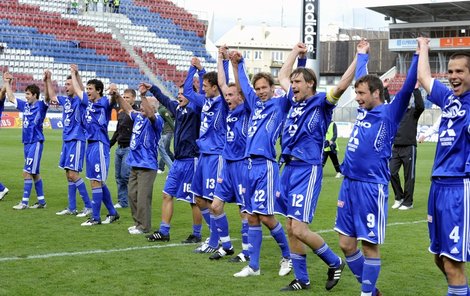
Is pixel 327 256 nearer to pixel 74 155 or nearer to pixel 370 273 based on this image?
pixel 370 273

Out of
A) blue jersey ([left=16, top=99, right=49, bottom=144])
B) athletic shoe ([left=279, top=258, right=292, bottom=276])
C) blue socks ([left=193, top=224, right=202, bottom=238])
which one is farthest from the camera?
blue jersey ([left=16, top=99, right=49, bottom=144])

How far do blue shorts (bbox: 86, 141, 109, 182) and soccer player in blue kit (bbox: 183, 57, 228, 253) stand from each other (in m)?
2.80

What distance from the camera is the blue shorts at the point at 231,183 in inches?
348

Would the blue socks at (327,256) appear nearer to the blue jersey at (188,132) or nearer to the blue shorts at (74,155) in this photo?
the blue jersey at (188,132)

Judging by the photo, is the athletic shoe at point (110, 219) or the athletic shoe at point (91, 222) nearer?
the athletic shoe at point (91, 222)

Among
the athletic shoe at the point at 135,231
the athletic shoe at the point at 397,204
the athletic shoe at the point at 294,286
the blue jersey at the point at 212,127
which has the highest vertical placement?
the blue jersey at the point at 212,127

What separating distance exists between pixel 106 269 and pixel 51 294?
1.24 metres

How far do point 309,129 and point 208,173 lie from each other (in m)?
2.39

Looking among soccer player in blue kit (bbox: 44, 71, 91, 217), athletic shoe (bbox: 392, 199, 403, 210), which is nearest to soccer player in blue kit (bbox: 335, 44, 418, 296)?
soccer player in blue kit (bbox: 44, 71, 91, 217)

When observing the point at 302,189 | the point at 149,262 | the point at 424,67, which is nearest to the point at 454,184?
the point at 424,67

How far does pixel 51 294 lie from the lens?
7.22 meters

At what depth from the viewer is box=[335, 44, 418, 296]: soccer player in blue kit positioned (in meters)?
6.82

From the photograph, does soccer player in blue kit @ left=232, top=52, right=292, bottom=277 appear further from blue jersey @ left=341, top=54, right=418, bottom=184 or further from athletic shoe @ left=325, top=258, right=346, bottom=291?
blue jersey @ left=341, top=54, right=418, bottom=184

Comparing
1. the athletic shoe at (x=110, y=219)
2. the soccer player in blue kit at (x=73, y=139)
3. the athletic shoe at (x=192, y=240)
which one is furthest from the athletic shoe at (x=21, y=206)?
the athletic shoe at (x=192, y=240)
